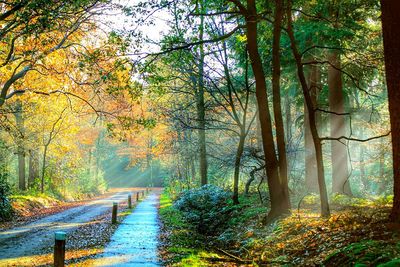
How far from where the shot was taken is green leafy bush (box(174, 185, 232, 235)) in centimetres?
1573

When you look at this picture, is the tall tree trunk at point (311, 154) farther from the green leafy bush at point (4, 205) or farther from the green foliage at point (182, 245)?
the green leafy bush at point (4, 205)

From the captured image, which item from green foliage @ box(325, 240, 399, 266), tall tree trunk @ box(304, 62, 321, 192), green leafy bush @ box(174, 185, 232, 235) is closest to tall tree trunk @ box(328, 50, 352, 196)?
tall tree trunk @ box(304, 62, 321, 192)

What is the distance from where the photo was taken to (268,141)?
11992mm

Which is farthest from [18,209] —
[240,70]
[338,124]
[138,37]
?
[338,124]

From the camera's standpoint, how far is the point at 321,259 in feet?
23.9

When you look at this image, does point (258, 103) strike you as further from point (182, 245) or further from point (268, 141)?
point (182, 245)

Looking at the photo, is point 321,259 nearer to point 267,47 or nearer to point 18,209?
point 267,47

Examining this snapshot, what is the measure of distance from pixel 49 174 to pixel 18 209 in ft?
40.7

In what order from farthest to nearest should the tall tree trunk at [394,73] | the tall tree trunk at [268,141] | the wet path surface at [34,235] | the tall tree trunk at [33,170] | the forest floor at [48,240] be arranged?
the tall tree trunk at [33,170] → the tall tree trunk at [268,141] → the wet path surface at [34,235] → the forest floor at [48,240] → the tall tree trunk at [394,73]

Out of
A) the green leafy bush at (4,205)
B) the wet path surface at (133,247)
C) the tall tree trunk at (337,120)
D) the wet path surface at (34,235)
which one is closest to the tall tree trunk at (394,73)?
the wet path surface at (133,247)

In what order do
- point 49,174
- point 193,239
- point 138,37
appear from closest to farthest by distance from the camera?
1. point 138,37
2. point 193,239
3. point 49,174

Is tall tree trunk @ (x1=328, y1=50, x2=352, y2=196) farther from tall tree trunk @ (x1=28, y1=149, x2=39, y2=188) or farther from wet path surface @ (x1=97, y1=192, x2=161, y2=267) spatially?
tall tree trunk @ (x1=28, y1=149, x2=39, y2=188)

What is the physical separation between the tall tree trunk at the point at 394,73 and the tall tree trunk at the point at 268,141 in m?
5.15

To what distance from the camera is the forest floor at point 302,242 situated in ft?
21.0
